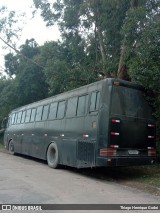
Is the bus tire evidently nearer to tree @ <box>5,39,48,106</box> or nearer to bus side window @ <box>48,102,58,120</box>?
tree @ <box>5,39,48,106</box>

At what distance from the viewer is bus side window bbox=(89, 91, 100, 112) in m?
10.5

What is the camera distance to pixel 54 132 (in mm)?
13484

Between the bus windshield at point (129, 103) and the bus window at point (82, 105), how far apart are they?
140 cm

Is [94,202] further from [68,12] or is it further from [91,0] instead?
[68,12]

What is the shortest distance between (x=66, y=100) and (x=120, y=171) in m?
3.61

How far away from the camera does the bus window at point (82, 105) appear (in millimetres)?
11273

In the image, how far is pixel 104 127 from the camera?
9961 mm

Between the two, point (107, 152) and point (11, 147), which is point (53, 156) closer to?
point (107, 152)

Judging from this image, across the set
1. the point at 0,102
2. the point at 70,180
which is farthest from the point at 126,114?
the point at 0,102

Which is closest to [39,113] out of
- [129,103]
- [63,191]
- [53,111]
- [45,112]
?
[45,112]

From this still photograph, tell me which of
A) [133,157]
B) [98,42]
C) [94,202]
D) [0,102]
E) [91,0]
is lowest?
[94,202]

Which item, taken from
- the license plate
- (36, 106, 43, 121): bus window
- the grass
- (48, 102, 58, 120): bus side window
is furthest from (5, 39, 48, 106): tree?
the license plate

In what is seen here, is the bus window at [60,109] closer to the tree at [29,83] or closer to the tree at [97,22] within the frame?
the tree at [97,22]

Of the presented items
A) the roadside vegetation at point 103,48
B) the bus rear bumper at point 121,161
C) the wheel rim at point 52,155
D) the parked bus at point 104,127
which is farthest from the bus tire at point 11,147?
the bus rear bumper at point 121,161
